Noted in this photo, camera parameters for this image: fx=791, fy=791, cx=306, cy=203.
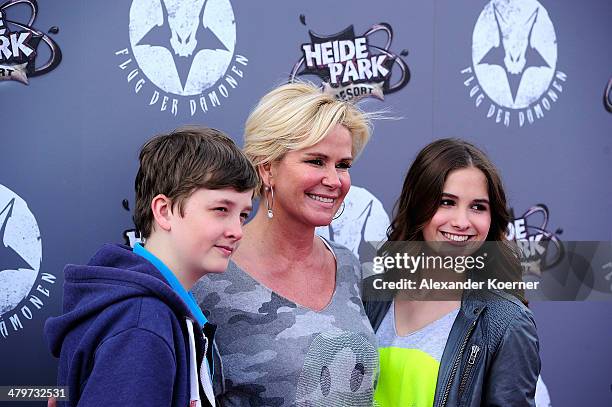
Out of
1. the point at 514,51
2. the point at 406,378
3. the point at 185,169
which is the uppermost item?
the point at 514,51

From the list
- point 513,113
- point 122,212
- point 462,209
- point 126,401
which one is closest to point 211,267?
point 126,401

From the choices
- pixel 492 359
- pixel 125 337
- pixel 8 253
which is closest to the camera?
pixel 125 337

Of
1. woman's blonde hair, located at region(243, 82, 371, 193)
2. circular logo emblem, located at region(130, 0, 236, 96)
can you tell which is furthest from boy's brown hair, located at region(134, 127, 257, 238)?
circular logo emblem, located at region(130, 0, 236, 96)

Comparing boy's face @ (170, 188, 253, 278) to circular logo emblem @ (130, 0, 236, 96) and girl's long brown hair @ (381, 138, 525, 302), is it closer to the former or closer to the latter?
girl's long brown hair @ (381, 138, 525, 302)

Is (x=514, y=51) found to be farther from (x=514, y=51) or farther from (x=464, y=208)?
(x=464, y=208)

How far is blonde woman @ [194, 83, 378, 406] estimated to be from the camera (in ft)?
5.81

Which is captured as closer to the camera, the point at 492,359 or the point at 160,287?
the point at 160,287

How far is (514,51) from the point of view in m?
2.61

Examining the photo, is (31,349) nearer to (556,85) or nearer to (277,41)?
(277,41)

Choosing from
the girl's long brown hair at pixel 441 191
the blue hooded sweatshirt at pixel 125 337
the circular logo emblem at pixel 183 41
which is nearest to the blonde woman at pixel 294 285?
the girl's long brown hair at pixel 441 191

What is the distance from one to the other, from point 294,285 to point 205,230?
0.51 meters

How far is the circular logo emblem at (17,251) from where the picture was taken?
2.22 m

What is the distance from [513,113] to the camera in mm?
2619

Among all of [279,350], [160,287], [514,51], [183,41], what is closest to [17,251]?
[183,41]
